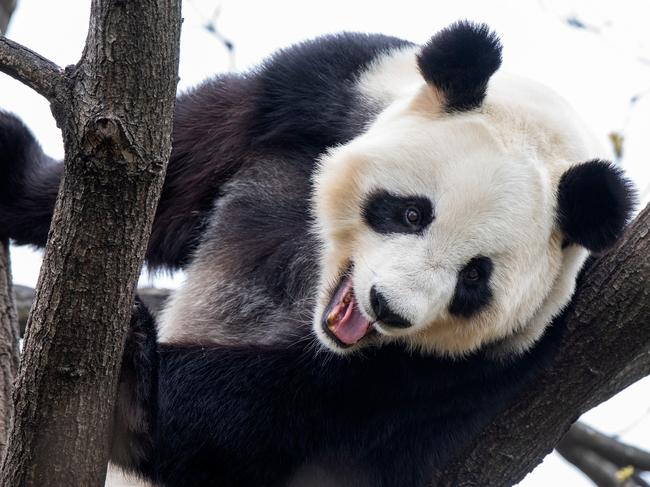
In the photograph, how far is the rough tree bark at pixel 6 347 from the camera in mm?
4297

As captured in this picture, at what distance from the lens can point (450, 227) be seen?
3547 millimetres

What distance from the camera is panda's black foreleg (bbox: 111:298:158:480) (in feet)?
11.8

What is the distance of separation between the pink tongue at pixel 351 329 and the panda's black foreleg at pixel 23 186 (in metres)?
1.93

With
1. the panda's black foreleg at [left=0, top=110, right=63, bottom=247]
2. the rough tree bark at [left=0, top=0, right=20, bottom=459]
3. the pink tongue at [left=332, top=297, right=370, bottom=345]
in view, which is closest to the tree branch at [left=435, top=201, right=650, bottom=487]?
the pink tongue at [left=332, top=297, right=370, bottom=345]

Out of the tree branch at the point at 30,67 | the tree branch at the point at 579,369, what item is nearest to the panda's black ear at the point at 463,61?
the tree branch at the point at 579,369

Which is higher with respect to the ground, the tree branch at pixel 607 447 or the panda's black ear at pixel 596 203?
the panda's black ear at pixel 596 203

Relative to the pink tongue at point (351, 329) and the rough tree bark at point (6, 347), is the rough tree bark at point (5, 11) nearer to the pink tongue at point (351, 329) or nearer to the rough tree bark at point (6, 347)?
the rough tree bark at point (6, 347)

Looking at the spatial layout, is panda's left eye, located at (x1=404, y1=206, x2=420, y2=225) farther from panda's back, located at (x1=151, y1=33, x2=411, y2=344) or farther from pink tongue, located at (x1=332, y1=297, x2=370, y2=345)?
panda's back, located at (x1=151, y1=33, x2=411, y2=344)

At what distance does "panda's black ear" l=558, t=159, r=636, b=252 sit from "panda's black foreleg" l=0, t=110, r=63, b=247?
2685 millimetres

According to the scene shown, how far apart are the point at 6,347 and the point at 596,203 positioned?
2.68 m

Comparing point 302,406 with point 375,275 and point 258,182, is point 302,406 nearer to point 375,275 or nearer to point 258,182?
point 375,275

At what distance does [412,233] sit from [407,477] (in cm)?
118

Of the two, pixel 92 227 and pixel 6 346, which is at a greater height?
pixel 92 227

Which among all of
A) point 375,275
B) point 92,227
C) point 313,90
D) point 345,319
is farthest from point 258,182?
point 92,227
